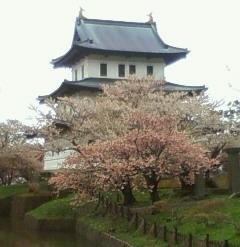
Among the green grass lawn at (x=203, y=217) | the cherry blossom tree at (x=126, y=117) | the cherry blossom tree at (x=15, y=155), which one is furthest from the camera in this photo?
the cherry blossom tree at (x=15, y=155)

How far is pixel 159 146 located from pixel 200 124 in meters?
7.21

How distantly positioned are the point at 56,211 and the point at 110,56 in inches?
939

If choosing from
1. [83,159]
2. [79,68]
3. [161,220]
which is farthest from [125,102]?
[79,68]

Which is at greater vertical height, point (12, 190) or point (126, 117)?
point (126, 117)

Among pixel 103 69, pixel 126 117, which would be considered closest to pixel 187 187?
pixel 126 117

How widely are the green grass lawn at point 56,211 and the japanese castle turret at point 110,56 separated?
1689 centimetres

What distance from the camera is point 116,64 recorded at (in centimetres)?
5444

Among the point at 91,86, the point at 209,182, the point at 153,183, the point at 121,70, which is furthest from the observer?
the point at 121,70

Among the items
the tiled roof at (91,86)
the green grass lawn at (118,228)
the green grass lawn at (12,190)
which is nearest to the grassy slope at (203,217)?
the green grass lawn at (118,228)

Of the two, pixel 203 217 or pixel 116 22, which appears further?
pixel 116 22

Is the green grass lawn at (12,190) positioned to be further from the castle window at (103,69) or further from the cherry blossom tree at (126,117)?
the castle window at (103,69)

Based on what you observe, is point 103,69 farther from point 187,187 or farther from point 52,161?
point 187,187

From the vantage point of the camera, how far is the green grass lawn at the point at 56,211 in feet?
109

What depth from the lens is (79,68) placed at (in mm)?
56375
